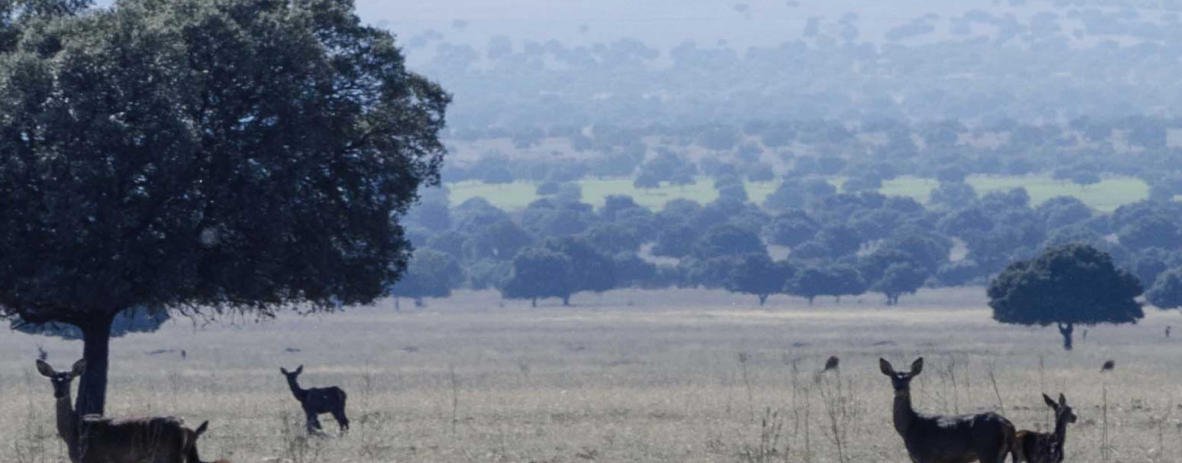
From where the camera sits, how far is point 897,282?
4638 inches

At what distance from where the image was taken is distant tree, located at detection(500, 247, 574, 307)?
396 feet

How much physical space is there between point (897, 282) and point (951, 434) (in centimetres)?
10139

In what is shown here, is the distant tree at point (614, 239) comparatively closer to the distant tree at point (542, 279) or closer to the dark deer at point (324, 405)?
the distant tree at point (542, 279)

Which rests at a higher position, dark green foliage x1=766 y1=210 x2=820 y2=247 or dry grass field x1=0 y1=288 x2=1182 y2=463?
dark green foliage x1=766 y1=210 x2=820 y2=247

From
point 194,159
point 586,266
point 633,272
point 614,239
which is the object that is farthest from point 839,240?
point 194,159

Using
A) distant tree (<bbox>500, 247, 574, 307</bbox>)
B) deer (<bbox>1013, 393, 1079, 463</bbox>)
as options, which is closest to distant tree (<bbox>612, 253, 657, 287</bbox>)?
distant tree (<bbox>500, 247, 574, 307</bbox>)

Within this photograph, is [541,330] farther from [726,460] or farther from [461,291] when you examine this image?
[726,460]

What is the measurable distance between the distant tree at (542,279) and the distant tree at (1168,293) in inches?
1634

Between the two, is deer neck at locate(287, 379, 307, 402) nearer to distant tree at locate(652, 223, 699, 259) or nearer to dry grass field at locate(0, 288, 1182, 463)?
dry grass field at locate(0, 288, 1182, 463)

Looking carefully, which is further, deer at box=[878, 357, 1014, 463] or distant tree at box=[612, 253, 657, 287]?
distant tree at box=[612, 253, 657, 287]

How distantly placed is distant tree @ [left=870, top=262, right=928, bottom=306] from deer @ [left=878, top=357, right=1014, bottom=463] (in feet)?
325

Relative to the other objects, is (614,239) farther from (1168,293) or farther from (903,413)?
(903,413)

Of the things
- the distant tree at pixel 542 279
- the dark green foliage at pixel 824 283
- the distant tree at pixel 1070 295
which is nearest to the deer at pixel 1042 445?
the distant tree at pixel 1070 295

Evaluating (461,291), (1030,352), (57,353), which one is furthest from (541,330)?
(461,291)
